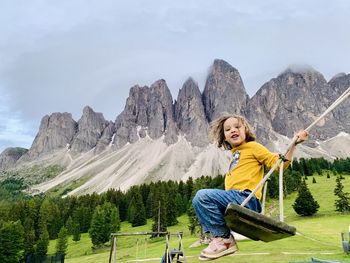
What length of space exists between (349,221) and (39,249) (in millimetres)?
61985

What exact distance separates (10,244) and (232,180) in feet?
255

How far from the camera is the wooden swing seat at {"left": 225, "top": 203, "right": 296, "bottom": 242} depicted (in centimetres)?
468

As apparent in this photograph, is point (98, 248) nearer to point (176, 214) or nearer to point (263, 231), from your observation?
point (176, 214)

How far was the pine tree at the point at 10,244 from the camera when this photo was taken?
7300 centimetres

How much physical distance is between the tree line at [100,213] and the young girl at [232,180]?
73.1 m

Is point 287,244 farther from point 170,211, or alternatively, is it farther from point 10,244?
point 170,211

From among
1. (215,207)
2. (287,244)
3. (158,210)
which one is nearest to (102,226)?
(158,210)

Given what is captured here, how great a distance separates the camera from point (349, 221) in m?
66.7

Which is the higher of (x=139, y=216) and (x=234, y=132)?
(x=234, y=132)

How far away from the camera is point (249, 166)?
5.74m

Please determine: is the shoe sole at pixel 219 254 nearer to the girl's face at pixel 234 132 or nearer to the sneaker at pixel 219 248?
the sneaker at pixel 219 248

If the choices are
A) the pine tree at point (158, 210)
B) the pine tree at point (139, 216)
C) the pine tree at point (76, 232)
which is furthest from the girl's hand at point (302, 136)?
the pine tree at point (139, 216)

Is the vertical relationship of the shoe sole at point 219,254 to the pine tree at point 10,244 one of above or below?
above

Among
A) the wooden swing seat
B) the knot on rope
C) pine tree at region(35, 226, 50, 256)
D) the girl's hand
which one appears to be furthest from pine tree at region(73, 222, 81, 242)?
the girl's hand
